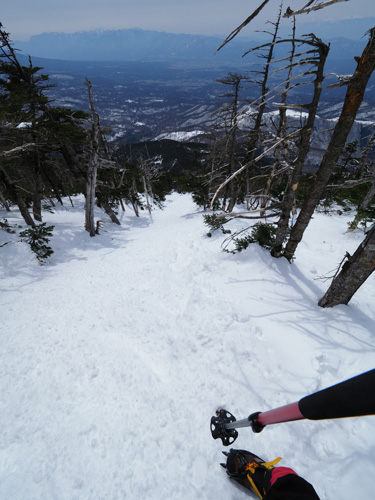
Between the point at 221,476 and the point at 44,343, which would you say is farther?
the point at 44,343

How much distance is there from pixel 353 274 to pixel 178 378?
390 cm

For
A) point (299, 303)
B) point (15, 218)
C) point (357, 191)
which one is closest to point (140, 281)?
point (299, 303)

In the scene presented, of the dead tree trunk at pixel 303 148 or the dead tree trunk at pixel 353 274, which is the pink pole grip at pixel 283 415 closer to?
the dead tree trunk at pixel 353 274

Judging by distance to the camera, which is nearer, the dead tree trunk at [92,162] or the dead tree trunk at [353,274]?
the dead tree trunk at [353,274]

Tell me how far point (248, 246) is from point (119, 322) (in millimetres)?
4279

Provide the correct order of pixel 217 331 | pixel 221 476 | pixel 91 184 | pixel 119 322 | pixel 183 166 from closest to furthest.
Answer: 1. pixel 221 476
2. pixel 217 331
3. pixel 119 322
4. pixel 91 184
5. pixel 183 166

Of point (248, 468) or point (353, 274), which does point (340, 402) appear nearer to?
point (248, 468)

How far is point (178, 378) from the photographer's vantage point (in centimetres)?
445

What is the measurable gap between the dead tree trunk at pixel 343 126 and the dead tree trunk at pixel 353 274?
4.37 ft

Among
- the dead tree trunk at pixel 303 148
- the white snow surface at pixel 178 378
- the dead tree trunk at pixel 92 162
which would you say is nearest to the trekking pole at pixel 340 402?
the white snow surface at pixel 178 378

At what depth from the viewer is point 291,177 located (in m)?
5.35

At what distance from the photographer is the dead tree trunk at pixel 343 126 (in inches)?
135

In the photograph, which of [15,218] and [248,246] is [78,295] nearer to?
[248,246]

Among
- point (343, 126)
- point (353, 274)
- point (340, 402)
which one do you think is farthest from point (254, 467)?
point (343, 126)
